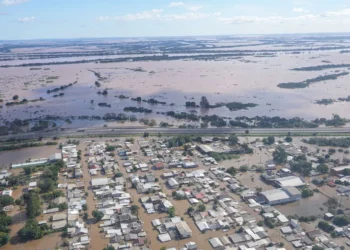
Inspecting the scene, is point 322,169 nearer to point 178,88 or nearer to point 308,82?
point 178,88

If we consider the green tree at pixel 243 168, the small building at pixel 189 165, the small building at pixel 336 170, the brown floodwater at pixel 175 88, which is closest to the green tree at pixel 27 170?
the small building at pixel 189 165

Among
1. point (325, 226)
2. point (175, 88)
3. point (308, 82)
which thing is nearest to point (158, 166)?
point (325, 226)

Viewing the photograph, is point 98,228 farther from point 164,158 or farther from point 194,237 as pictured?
point 164,158

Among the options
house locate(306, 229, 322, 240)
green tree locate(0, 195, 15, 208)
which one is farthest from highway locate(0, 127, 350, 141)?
house locate(306, 229, 322, 240)

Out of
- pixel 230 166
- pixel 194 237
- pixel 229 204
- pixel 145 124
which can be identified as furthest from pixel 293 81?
pixel 194 237

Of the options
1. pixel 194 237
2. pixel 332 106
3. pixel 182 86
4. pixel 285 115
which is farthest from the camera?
pixel 182 86

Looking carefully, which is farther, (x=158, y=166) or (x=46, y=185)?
(x=158, y=166)

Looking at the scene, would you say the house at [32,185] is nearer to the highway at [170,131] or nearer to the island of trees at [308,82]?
the highway at [170,131]
